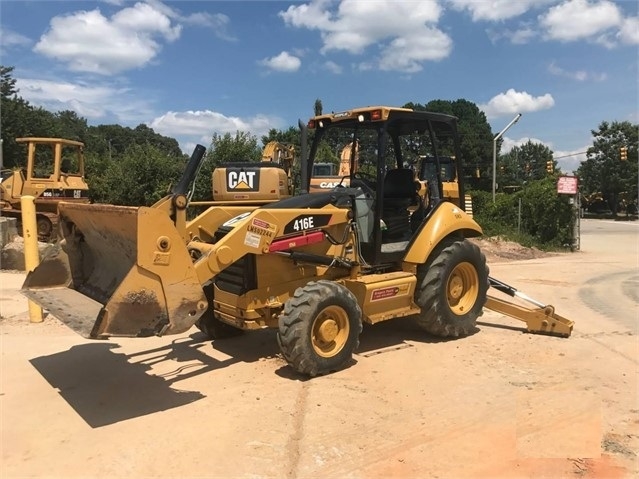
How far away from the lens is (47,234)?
17312 millimetres

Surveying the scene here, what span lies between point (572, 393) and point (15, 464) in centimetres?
462

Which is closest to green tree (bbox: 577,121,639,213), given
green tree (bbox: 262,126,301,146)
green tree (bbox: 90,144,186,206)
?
green tree (bbox: 262,126,301,146)

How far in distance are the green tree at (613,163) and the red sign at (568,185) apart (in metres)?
33.3

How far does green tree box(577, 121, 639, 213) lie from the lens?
49.4 metres

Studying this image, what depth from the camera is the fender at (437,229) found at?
21.9ft

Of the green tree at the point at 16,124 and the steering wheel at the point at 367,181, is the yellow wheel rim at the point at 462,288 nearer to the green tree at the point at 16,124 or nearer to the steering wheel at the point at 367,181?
the steering wheel at the point at 367,181

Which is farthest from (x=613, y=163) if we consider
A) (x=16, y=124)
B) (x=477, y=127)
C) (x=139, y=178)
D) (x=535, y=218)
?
(x=16, y=124)

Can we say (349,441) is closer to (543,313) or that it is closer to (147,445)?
(147,445)

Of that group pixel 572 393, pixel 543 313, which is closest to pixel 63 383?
pixel 572 393

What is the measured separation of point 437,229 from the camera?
684cm

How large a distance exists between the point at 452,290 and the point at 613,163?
1976 inches

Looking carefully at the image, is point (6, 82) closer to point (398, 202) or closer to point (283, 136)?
point (283, 136)

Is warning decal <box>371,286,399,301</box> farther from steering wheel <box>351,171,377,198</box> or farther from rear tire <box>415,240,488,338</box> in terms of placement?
steering wheel <box>351,171,377,198</box>

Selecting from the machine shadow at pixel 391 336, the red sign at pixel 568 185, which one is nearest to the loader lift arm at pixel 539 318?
the machine shadow at pixel 391 336
